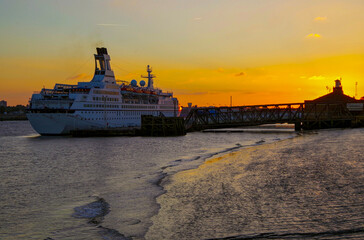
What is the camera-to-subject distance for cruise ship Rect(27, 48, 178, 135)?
76.1 meters

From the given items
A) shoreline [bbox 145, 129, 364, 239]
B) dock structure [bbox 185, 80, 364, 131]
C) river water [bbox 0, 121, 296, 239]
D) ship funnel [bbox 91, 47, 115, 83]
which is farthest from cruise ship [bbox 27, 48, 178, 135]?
shoreline [bbox 145, 129, 364, 239]

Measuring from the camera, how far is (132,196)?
20.1m

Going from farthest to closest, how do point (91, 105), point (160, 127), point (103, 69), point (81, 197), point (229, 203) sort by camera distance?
point (103, 69) < point (91, 105) < point (160, 127) < point (81, 197) < point (229, 203)

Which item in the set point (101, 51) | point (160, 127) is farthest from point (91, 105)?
point (101, 51)

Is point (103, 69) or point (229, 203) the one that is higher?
point (103, 69)

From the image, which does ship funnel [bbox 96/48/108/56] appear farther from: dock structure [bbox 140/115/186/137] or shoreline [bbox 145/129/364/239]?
shoreline [bbox 145/129/364/239]

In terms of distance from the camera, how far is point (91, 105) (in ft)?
269

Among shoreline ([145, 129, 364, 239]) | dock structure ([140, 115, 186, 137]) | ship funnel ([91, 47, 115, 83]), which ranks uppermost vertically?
ship funnel ([91, 47, 115, 83])

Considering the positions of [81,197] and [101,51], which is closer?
[81,197]

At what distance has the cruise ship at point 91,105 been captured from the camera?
7606cm

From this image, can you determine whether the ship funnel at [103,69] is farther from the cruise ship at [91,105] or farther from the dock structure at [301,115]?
the dock structure at [301,115]

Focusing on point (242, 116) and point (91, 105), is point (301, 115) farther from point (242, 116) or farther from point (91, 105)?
point (91, 105)

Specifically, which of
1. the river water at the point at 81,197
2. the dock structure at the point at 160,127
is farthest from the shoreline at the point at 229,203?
the dock structure at the point at 160,127

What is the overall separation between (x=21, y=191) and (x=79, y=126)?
57525 millimetres
